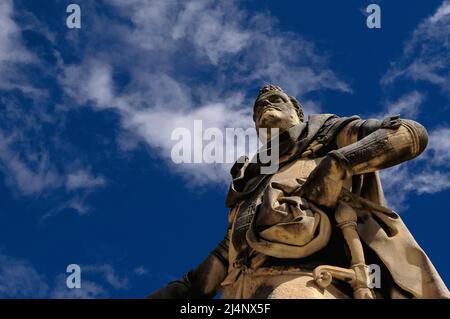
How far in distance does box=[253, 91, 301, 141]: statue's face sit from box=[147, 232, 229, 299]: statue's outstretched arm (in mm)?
1554

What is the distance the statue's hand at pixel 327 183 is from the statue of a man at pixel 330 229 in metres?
0.01

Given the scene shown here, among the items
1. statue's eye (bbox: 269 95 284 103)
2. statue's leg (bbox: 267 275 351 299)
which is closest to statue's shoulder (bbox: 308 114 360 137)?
statue's eye (bbox: 269 95 284 103)

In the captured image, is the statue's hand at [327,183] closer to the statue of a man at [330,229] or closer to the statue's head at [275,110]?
the statue of a man at [330,229]

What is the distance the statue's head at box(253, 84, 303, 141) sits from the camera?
1166 cm

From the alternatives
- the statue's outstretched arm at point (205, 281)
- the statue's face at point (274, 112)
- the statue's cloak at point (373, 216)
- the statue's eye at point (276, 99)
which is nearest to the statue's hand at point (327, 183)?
the statue's cloak at point (373, 216)

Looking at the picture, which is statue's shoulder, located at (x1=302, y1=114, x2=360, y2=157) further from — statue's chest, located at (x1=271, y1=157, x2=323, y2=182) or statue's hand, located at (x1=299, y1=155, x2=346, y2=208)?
statue's hand, located at (x1=299, y1=155, x2=346, y2=208)

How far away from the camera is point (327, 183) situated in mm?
9781

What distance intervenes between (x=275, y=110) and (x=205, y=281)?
2324 millimetres

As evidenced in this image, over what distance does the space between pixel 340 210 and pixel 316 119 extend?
1.79 m

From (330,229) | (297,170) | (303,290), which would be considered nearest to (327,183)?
(330,229)
